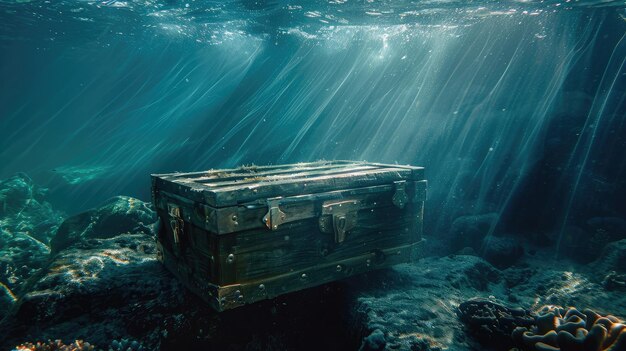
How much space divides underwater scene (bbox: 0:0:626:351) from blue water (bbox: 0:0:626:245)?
3.1 inches

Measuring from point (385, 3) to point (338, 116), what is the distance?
681 cm

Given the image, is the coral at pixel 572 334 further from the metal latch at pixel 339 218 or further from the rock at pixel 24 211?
the rock at pixel 24 211

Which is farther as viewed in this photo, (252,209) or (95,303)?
(95,303)

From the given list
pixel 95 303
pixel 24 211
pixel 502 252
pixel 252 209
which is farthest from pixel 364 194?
pixel 24 211

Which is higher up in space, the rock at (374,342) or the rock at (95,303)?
the rock at (95,303)

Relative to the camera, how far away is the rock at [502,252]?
7.97 meters

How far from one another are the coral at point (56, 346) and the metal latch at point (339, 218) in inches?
97.3

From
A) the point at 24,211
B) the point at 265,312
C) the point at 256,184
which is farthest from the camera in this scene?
the point at 24,211

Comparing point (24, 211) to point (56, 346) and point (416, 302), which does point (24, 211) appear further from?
point (416, 302)

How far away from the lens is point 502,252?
26.2ft

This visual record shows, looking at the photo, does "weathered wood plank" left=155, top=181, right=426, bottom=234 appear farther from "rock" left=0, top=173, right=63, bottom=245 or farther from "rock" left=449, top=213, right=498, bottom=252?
"rock" left=0, top=173, right=63, bottom=245

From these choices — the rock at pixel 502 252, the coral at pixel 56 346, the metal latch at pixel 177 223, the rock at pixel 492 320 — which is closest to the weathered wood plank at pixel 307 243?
the metal latch at pixel 177 223

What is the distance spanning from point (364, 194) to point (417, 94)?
13131 millimetres

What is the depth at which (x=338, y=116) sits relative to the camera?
61.5 ft
